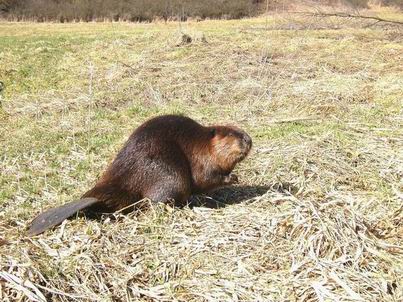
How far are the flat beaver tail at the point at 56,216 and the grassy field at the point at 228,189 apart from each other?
6cm

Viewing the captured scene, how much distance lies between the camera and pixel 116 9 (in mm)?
22656

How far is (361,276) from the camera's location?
117 inches

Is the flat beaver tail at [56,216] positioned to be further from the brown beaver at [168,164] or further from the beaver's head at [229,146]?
the beaver's head at [229,146]

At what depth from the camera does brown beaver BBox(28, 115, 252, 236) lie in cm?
357

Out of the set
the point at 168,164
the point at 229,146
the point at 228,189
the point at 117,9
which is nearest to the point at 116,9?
the point at 117,9

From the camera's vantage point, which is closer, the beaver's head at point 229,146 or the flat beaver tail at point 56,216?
the flat beaver tail at point 56,216

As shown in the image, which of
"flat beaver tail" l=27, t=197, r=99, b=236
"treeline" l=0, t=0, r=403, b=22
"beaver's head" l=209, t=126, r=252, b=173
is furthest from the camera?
"treeline" l=0, t=0, r=403, b=22

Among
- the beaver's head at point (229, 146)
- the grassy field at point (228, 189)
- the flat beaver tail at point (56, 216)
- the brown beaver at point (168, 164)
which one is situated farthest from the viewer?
the beaver's head at point (229, 146)

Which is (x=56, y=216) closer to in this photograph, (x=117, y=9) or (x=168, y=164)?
(x=168, y=164)

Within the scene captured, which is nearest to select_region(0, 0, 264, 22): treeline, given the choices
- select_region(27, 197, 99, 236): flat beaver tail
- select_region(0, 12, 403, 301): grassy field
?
select_region(0, 12, 403, 301): grassy field

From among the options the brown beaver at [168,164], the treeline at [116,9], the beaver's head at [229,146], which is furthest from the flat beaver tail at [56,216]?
the treeline at [116,9]

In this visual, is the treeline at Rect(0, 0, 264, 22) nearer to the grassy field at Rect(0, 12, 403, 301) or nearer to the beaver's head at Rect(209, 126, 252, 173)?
the grassy field at Rect(0, 12, 403, 301)

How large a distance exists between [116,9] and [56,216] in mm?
20511

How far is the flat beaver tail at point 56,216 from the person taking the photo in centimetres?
326
